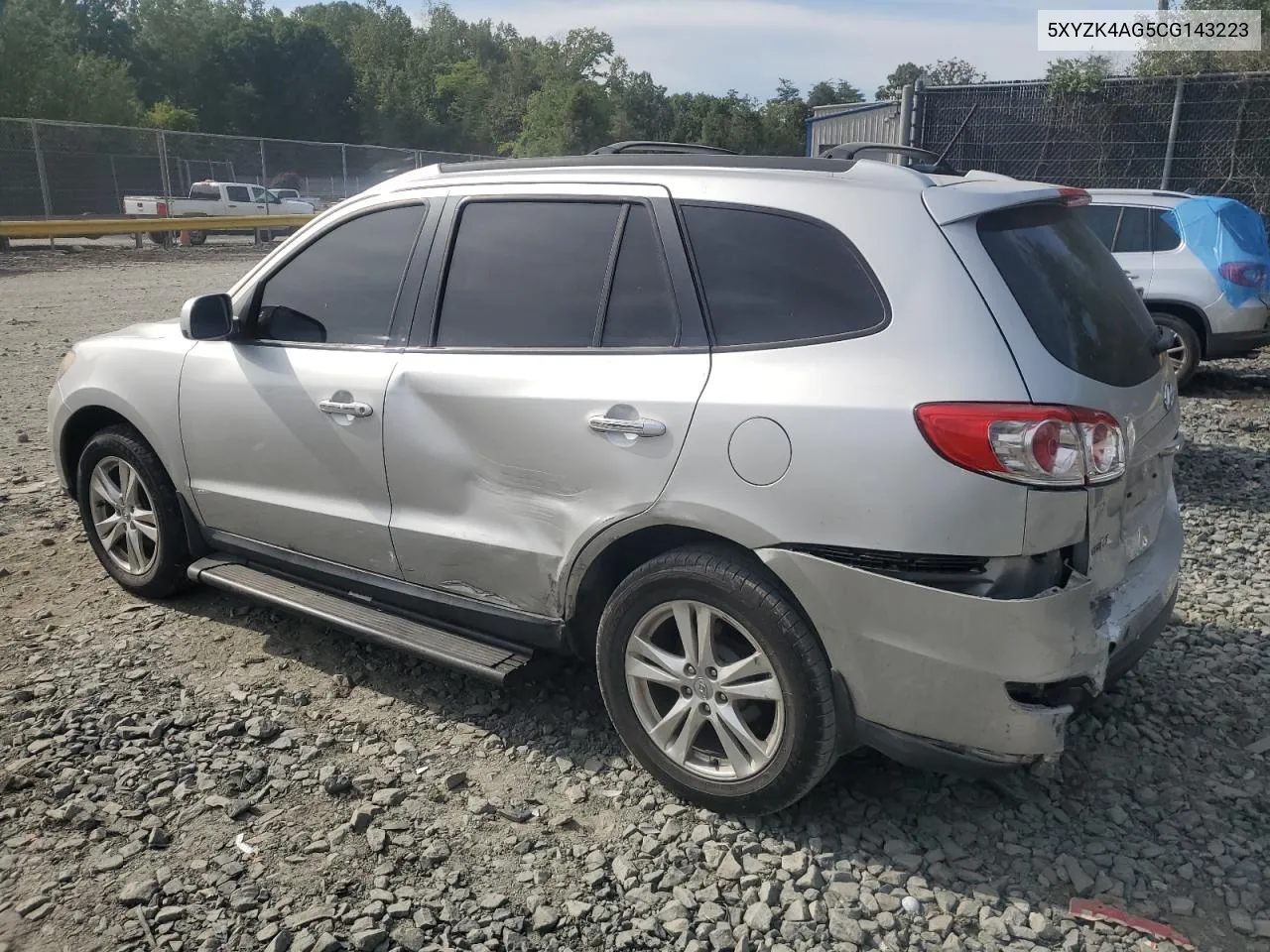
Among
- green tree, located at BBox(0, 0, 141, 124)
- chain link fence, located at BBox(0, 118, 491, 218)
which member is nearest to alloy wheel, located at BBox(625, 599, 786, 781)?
chain link fence, located at BBox(0, 118, 491, 218)

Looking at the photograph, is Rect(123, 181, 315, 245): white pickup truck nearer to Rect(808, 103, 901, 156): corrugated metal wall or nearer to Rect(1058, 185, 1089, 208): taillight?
Rect(808, 103, 901, 156): corrugated metal wall

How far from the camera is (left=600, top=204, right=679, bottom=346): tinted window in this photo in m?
3.21

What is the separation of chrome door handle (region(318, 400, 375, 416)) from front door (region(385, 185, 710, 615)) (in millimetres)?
102

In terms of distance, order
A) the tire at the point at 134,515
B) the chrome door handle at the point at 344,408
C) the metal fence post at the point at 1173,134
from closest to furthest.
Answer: the chrome door handle at the point at 344,408 → the tire at the point at 134,515 → the metal fence post at the point at 1173,134

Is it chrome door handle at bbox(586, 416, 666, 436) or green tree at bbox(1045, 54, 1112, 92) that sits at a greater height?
green tree at bbox(1045, 54, 1112, 92)

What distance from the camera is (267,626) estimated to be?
14.9ft

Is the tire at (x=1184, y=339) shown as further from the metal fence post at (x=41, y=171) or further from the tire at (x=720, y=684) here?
the metal fence post at (x=41, y=171)

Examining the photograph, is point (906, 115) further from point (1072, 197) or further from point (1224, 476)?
point (1072, 197)

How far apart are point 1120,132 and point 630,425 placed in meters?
12.2

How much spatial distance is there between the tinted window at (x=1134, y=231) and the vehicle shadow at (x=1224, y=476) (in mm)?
2436

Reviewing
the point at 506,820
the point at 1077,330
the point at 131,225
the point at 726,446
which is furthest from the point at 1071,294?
the point at 131,225

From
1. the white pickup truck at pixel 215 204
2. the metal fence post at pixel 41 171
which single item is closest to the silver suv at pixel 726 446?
the metal fence post at pixel 41 171

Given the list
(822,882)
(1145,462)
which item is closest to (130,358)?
(822,882)

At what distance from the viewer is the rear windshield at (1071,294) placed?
9.27ft
